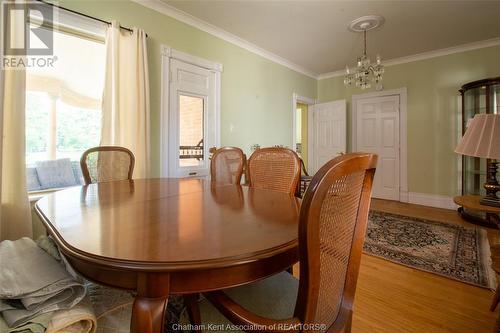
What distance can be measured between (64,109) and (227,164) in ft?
5.65

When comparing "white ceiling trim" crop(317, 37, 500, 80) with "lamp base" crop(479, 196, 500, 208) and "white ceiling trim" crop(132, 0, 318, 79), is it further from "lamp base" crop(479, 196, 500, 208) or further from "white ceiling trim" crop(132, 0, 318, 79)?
"lamp base" crop(479, 196, 500, 208)

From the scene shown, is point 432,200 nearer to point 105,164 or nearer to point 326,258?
point 326,258

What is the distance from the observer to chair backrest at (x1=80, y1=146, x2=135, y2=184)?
1952 mm

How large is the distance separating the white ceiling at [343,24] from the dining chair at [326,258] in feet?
9.00

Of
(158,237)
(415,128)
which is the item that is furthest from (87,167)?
(415,128)

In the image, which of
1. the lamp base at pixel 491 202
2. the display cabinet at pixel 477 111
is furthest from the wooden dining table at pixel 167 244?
the display cabinet at pixel 477 111

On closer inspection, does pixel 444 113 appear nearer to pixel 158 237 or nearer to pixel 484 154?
pixel 484 154

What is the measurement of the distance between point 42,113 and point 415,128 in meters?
5.38

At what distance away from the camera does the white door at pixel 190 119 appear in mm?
2928

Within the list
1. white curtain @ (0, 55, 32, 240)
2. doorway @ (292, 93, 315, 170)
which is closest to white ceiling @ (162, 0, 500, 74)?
doorway @ (292, 93, 315, 170)

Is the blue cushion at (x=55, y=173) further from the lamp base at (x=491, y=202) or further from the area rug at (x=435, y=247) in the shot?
the lamp base at (x=491, y=202)

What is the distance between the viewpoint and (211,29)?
10.6 ft

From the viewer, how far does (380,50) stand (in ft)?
13.1

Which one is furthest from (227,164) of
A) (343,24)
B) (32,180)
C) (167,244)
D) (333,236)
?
(343,24)
